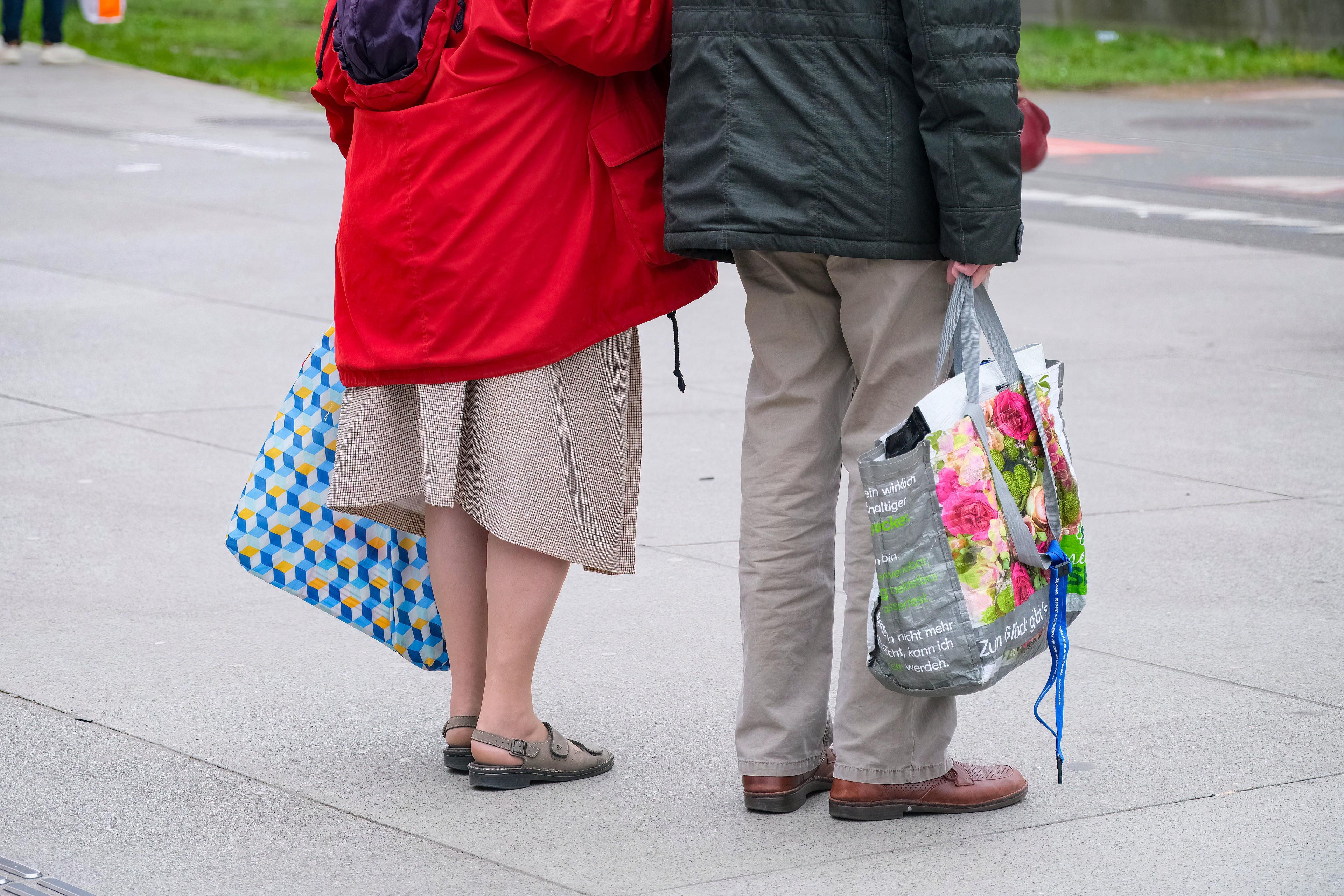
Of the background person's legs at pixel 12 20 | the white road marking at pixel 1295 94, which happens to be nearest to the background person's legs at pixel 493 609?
the background person's legs at pixel 12 20

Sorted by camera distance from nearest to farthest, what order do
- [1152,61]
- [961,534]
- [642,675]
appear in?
1. [961,534]
2. [642,675]
3. [1152,61]

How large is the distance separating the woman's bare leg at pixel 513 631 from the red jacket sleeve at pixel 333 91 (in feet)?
2.78

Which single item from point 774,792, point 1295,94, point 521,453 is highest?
point 521,453

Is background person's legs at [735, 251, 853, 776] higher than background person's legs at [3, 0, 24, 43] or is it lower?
higher

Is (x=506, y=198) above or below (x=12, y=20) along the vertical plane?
above

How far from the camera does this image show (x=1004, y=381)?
3.05 metres

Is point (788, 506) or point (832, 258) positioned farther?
point (788, 506)

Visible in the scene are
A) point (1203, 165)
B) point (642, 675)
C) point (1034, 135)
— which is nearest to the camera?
point (642, 675)

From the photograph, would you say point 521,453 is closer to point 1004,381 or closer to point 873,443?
point 873,443

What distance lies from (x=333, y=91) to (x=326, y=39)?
9 centimetres

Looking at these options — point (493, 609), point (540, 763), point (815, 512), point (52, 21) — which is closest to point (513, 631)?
point (493, 609)

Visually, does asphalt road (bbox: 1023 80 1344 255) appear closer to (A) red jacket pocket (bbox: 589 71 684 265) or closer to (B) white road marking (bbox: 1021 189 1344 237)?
(B) white road marking (bbox: 1021 189 1344 237)

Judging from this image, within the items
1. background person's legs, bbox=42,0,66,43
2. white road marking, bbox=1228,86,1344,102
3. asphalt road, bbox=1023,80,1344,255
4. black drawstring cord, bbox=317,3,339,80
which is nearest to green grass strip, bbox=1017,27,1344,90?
asphalt road, bbox=1023,80,1344,255

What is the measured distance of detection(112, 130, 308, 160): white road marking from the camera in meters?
13.1
